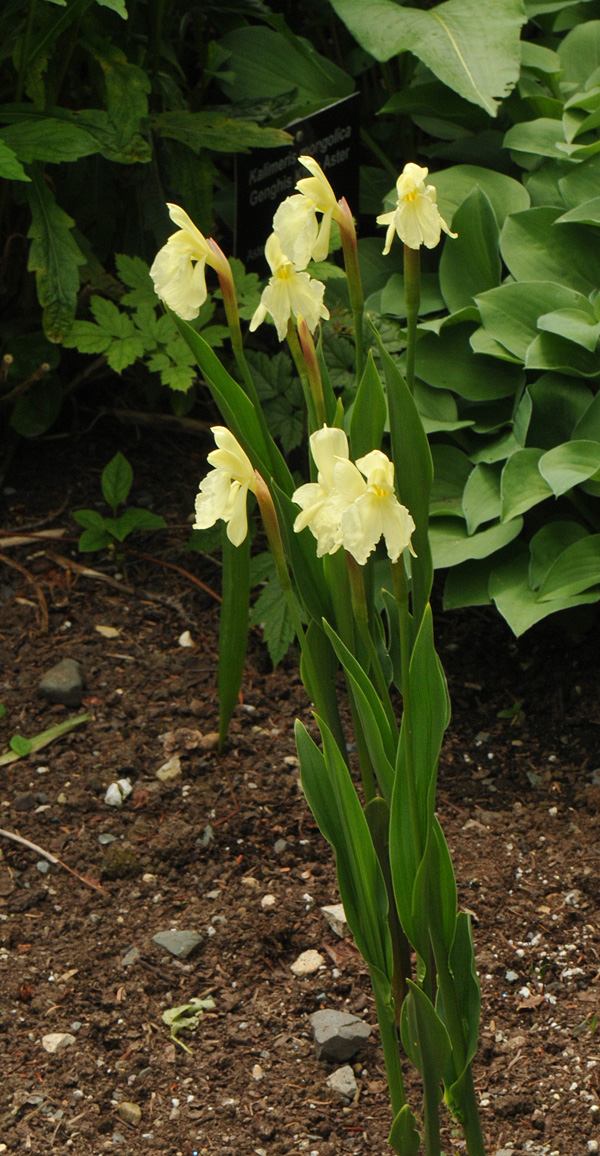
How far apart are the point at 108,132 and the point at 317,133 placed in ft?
1.17

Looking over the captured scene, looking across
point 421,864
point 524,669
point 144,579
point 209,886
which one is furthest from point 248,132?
point 421,864

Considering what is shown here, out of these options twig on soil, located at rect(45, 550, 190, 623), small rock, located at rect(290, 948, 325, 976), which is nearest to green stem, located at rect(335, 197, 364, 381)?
small rock, located at rect(290, 948, 325, 976)

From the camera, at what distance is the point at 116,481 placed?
1957 mm

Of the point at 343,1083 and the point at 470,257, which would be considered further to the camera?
the point at 470,257

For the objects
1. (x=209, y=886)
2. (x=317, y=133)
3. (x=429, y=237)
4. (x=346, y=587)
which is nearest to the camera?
(x=429, y=237)

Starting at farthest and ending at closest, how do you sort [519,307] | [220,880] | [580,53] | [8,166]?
[580,53], [519,307], [220,880], [8,166]

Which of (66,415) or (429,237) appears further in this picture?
(66,415)

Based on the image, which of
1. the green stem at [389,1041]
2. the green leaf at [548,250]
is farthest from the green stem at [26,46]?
the green stem at [389,1041]

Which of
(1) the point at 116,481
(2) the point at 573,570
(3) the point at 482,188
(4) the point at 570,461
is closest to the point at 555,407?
(4) the point at 570,461

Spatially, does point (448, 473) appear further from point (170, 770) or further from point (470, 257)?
point (170, 770)

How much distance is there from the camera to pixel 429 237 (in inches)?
34.7

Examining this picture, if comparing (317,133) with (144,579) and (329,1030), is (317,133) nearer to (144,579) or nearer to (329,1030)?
(144,579)

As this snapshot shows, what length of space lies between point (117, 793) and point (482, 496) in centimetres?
72

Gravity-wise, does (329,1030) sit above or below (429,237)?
below
